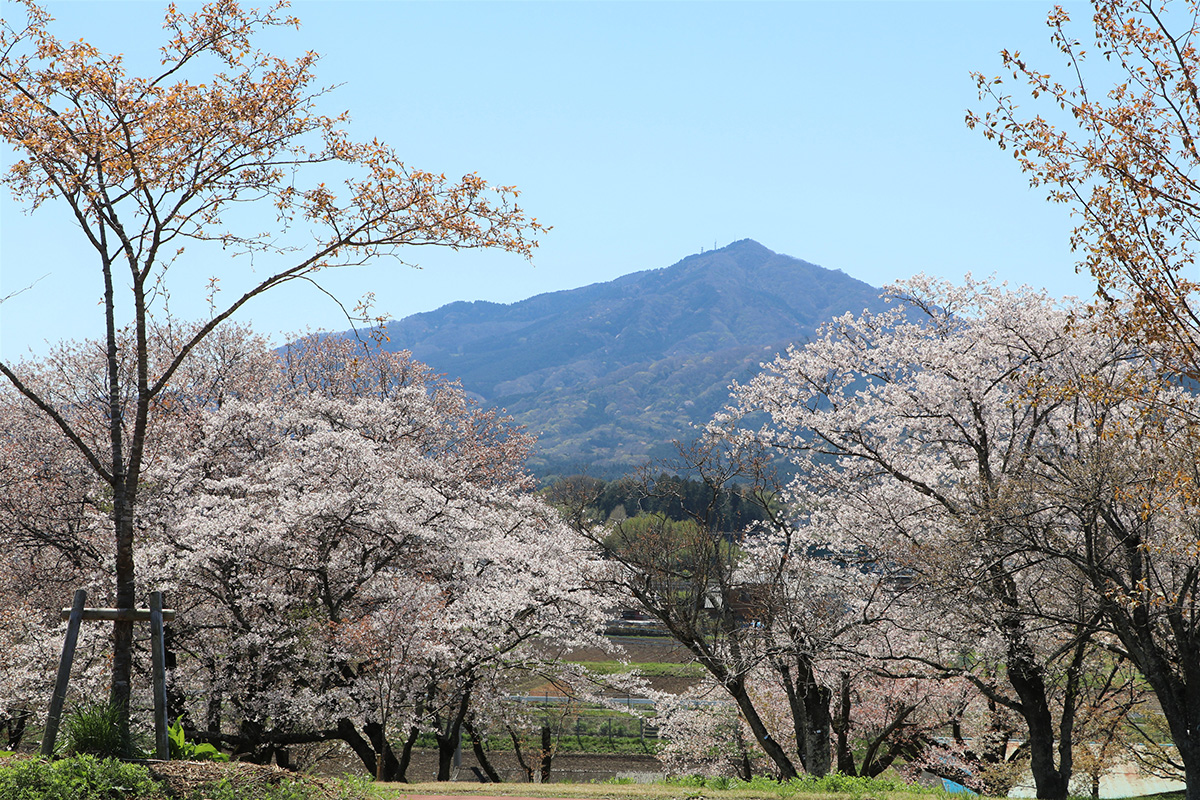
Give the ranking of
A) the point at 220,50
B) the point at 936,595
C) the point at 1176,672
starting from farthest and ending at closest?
the point at 936,595
the point at 1176,672
the point at 220,50

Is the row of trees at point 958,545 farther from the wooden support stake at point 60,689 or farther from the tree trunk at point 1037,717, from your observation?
the wooden support stake at point 60,689

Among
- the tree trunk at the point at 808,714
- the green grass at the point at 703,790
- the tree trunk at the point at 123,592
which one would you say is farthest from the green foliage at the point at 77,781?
the tree trunk at the point at 808,714

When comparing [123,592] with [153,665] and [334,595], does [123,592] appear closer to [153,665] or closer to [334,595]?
[153,665]

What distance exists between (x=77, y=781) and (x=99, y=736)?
0.84m

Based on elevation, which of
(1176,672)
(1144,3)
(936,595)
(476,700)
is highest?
(1144,3)

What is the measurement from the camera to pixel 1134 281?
833cm

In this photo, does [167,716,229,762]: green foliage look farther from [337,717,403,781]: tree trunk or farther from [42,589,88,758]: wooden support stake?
[337,717,403,781]: tree trunk

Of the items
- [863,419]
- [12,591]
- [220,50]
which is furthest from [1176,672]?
[12,591]

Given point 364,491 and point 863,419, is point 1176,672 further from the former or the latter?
point 364,491

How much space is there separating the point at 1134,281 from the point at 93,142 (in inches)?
425

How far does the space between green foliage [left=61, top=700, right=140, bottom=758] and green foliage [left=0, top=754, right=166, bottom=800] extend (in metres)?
0.42

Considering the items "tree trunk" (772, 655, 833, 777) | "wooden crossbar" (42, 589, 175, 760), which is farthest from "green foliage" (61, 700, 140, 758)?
"tree trunk" (772, 655, 833, 777)

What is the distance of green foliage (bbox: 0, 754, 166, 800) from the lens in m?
6.73

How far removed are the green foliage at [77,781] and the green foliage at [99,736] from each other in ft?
1.37
